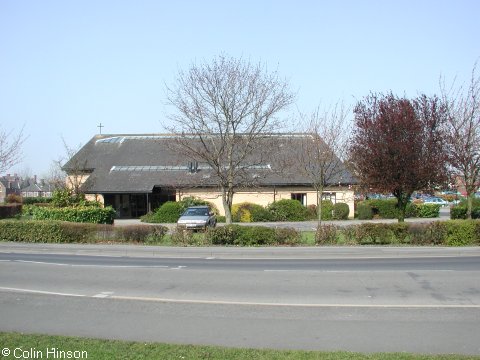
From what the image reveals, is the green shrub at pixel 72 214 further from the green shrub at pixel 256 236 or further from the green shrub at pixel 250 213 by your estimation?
the green shrub at pixel 250 213

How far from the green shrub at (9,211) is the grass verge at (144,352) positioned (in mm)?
38381

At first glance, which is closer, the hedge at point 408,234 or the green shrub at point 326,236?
the hedge at point 408,234

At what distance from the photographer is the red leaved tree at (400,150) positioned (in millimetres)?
22797

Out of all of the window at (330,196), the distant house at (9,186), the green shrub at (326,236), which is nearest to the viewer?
the green shrub at (326,236)

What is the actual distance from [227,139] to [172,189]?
19230 millimetres

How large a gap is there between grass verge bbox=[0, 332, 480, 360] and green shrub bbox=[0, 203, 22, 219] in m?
38.4

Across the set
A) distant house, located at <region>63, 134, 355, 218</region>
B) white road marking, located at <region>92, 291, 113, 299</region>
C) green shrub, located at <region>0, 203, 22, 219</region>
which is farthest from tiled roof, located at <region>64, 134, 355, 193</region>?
white road marking, located at <region>92, 291, 113, 299</region>

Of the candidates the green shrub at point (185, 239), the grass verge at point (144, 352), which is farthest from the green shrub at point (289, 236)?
the grass verge at point (144, 352)

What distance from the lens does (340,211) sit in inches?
1656

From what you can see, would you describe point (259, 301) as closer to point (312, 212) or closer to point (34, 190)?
point (312, 212)

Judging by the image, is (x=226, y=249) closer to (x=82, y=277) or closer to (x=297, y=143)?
(x=82, y=277)

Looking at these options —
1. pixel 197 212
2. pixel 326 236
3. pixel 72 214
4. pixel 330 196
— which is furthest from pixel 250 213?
pixel 326 236

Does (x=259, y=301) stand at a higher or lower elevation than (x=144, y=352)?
lower

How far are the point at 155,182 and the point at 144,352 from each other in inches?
1572
